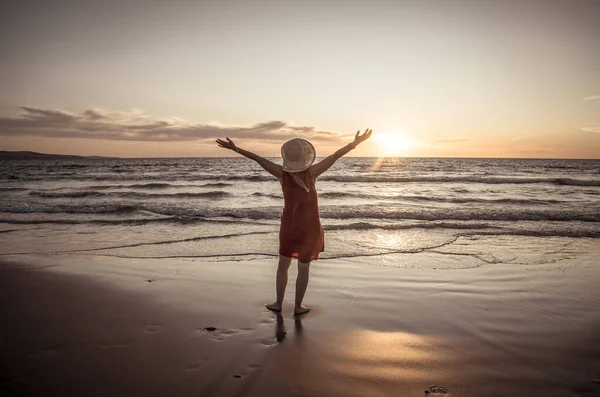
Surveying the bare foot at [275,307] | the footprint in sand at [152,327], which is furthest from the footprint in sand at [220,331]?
the bare foot at [275,307]

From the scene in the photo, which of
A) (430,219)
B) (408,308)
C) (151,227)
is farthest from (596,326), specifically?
(151,227)

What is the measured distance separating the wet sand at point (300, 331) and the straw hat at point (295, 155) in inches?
67.2

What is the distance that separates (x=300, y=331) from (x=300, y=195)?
143cm

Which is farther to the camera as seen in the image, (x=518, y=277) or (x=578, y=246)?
(x=578, y=246)

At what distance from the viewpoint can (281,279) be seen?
175 inches

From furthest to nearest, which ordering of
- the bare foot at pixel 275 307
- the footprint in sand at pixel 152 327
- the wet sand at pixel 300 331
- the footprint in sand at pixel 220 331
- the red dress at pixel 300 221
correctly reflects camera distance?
the bare foot at pixel 275 307 < the red dress at pixel 300 221 < the footprint in sand at pixel 152 327 < the footprint in sand at pixel 220 331 < the wet sand at pixel 300 331

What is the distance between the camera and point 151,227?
10.8m

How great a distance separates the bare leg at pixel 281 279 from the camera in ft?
14.3

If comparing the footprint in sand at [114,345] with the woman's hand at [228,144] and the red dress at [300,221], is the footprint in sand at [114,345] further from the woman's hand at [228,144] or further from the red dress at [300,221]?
the woman's hand at [228,144]

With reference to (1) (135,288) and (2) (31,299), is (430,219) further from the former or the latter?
(2) (31,299)

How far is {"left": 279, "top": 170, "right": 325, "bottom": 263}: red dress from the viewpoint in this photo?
4105mm

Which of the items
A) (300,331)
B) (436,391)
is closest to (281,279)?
(300,331)

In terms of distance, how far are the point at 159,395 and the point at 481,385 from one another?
2396 millimetres

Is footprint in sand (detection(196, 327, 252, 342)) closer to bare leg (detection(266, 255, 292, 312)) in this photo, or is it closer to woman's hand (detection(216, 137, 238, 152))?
bare leg (detection(266, 255, 292, 312))
